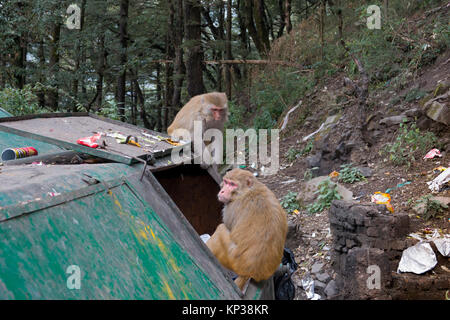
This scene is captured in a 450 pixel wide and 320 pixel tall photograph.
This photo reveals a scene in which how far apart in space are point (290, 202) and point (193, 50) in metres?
5.10

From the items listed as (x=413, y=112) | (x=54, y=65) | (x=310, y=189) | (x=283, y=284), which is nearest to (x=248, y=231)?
(x=283, y=284)

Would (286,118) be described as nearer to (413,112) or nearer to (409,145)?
(413,112)

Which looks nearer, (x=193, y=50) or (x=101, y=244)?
(x=101, y=244)

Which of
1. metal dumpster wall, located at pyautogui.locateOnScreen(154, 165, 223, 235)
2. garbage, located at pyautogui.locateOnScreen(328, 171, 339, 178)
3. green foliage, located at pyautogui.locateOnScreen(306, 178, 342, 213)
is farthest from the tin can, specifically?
garbage, located at pyautogui.locateOnScreen(328, 171, 339, 178)

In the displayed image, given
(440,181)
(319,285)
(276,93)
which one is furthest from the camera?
(276,93)

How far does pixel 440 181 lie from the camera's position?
239 inches

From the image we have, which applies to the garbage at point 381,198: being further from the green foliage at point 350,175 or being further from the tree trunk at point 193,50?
the tree trunk at point 193,50

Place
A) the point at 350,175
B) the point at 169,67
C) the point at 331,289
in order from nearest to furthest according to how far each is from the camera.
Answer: the point at 331,289 < the point at 350,175 < the point at 169,67

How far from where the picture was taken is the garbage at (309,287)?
5.66 metres

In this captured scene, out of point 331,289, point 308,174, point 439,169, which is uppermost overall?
point 439,169

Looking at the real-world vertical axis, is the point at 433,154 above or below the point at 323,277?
above
